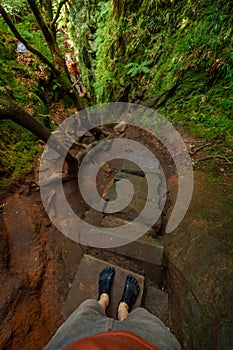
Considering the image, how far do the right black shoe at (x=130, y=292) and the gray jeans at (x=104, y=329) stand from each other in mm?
718

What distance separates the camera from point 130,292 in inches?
93.0

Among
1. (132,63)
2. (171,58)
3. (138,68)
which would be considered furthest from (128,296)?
(132,63)

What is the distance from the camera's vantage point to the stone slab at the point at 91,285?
240cm

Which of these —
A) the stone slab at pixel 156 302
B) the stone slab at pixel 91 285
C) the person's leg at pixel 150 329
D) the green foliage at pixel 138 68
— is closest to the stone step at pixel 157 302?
the stone slab at pixel 156 302

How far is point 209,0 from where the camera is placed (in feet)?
14.3

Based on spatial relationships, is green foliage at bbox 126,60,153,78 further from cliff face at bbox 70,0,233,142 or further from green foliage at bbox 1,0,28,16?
green foliage at bbox 1,0,28,16

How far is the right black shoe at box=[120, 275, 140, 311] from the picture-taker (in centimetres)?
230

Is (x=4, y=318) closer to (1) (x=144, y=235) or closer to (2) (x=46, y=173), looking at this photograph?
(1) (x=144, y=235)

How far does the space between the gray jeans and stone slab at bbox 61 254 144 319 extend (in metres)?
0.88

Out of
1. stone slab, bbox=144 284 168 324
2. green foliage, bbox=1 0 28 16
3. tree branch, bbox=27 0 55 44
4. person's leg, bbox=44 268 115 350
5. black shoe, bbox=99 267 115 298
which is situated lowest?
stone slab, bbox=144 284 168 324

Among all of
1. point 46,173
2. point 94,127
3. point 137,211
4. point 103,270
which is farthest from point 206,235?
point 94,127

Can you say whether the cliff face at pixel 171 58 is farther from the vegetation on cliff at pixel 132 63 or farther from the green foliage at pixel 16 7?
the green foliage at pixel 16 7

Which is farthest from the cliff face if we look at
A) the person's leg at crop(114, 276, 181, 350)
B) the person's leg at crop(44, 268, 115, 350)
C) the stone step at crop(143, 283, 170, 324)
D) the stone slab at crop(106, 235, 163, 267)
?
the person's leg at crop(44, 268, 115, 350)

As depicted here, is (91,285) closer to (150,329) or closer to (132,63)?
(150,329)
